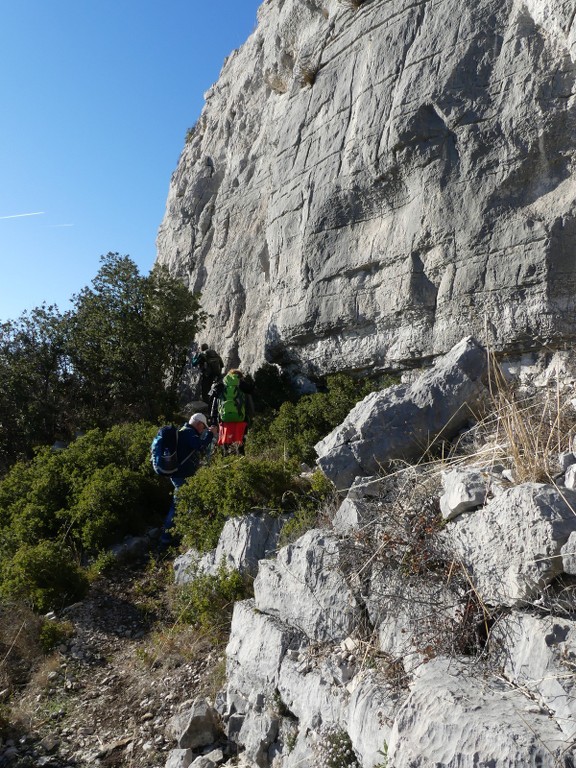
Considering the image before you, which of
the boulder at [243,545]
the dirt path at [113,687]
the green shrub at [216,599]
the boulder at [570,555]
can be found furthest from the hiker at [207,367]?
the boulder at [570,555]

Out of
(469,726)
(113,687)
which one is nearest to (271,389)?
(113,687)

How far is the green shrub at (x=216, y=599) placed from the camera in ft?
21.8

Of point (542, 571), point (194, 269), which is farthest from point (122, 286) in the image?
point (542, 571)

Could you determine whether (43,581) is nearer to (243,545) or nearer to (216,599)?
(216,599)

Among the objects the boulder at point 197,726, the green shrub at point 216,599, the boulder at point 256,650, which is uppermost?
the green shrub at point 216,599

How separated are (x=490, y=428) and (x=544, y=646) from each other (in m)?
2.85

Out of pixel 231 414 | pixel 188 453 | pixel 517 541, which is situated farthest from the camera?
pixel 231 414

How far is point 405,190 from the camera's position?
36.5 feet

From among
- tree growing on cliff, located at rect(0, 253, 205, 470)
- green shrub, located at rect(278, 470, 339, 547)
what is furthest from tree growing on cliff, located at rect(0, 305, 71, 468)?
green shrub, located at rect(278, 470, 339, 547)

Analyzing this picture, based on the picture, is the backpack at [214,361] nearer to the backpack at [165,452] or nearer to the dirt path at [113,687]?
the backpack at [165,452]

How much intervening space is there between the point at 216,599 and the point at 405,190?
25.4ft

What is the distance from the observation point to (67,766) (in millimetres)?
5465

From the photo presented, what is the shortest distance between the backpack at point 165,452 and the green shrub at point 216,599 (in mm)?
2092

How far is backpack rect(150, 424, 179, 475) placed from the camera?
8703 millimetres
